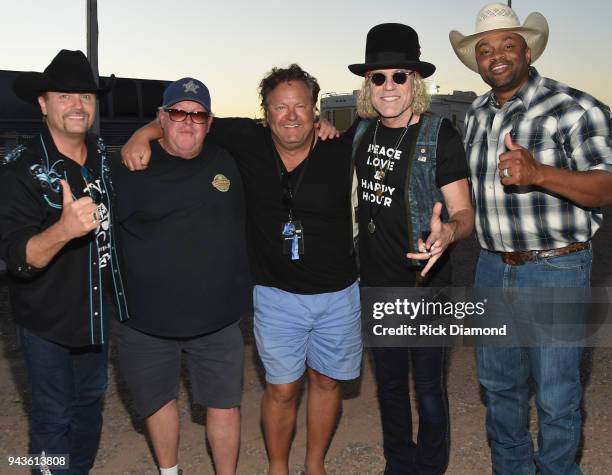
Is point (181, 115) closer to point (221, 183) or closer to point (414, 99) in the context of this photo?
point (221, 183)

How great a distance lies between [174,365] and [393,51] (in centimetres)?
217

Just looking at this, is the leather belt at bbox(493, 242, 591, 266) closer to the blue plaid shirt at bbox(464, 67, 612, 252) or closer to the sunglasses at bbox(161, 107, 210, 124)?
the blue plaid shirt at bbox(464, 67, 612, 252)

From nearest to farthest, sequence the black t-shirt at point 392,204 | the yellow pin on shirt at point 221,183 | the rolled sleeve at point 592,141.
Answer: the rolled sleeve at point 592,141 < the black t-shirt at point 392,204 < the yellow pin on shirt at point 221,183

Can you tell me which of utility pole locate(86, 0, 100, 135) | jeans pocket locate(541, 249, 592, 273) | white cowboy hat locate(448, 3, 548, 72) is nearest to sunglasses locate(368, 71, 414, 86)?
white cowboy hat locate(448, 3, 548, 72)

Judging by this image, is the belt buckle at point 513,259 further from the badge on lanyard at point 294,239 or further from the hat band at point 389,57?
the hat band at point 389,57

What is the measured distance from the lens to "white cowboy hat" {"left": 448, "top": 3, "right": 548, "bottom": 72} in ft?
12.8

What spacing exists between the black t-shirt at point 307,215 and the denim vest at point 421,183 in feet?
1.28

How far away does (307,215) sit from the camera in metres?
3.93

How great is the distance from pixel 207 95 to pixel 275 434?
2012mm

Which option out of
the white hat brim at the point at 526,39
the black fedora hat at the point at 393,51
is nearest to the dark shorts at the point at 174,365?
the black fedora hat at the point at 393,51

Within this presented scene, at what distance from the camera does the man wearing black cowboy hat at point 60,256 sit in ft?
11.1

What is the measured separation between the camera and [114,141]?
2489 cm

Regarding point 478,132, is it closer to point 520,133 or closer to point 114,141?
point 520,133

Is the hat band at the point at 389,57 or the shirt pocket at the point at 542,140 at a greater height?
the hat band at the point at 389,57
